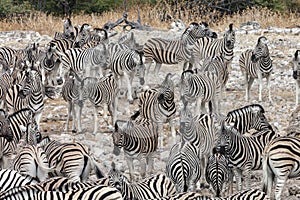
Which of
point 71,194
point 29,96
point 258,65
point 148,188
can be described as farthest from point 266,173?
point 258,65

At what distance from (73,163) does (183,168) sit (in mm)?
1471

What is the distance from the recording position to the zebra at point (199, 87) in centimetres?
1318

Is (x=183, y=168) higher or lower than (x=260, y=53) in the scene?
lower

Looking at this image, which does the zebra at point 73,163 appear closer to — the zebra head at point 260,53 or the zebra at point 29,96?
the zebra at point 29,96

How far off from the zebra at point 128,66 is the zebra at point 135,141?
3.60 metres

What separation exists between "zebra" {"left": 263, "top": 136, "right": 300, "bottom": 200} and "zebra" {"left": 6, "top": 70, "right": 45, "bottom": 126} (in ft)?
14.3

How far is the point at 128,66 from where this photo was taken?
48.2 ft

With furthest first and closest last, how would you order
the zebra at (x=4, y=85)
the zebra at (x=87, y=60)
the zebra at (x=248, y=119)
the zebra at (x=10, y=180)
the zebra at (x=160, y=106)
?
the zebra at (x=87, y=60)
the zebra at (x=4, y=85)
the zebra at (x=160, y=106)
the zebra at (x=248, y=119)
the zebra at (x=10, y=180)

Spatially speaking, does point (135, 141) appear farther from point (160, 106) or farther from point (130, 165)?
point (160, 106)

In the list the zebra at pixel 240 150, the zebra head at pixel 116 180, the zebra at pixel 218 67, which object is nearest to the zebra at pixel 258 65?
the zebra at pixel 218 67

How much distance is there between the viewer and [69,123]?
13.7m

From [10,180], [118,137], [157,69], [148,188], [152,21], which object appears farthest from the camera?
[152,21]

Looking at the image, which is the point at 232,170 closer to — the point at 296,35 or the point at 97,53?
the point at 97,53

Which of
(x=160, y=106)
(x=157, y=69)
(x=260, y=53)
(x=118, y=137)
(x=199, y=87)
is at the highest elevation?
(x=260, y=53)
